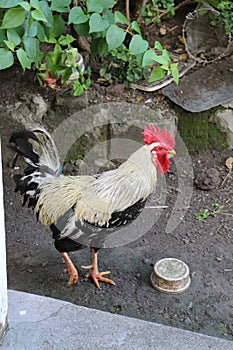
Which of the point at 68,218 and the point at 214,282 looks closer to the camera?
the point at 68,218

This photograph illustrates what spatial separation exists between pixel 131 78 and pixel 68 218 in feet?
6.18

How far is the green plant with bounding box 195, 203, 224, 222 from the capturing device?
407 centimetres

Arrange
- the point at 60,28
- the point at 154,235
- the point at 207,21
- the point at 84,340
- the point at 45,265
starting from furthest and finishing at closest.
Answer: the point at 207,21 → the point at 154,235 → the point at 45,265 → the point at 60,28 → the point at 84,340

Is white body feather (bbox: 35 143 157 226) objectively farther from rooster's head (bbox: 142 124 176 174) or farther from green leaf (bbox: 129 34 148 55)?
green leaf (bbox: 129 34 148 55)

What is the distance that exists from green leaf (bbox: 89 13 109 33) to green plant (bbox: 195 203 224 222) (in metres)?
1.80

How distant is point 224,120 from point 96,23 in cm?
217

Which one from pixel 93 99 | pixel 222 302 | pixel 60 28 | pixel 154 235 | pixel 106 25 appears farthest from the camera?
pixel 93 99

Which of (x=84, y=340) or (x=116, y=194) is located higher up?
(x=84, y=340)

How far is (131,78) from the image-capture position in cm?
468

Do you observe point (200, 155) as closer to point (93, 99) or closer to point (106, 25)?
point (93, 99)

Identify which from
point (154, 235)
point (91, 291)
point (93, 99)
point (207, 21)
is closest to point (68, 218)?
point (91, 291)

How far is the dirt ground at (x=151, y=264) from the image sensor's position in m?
3.23

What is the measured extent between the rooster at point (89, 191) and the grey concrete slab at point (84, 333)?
38.3 inches

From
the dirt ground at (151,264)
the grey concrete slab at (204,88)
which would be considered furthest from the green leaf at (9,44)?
the grey concrete slab at (204,88)
